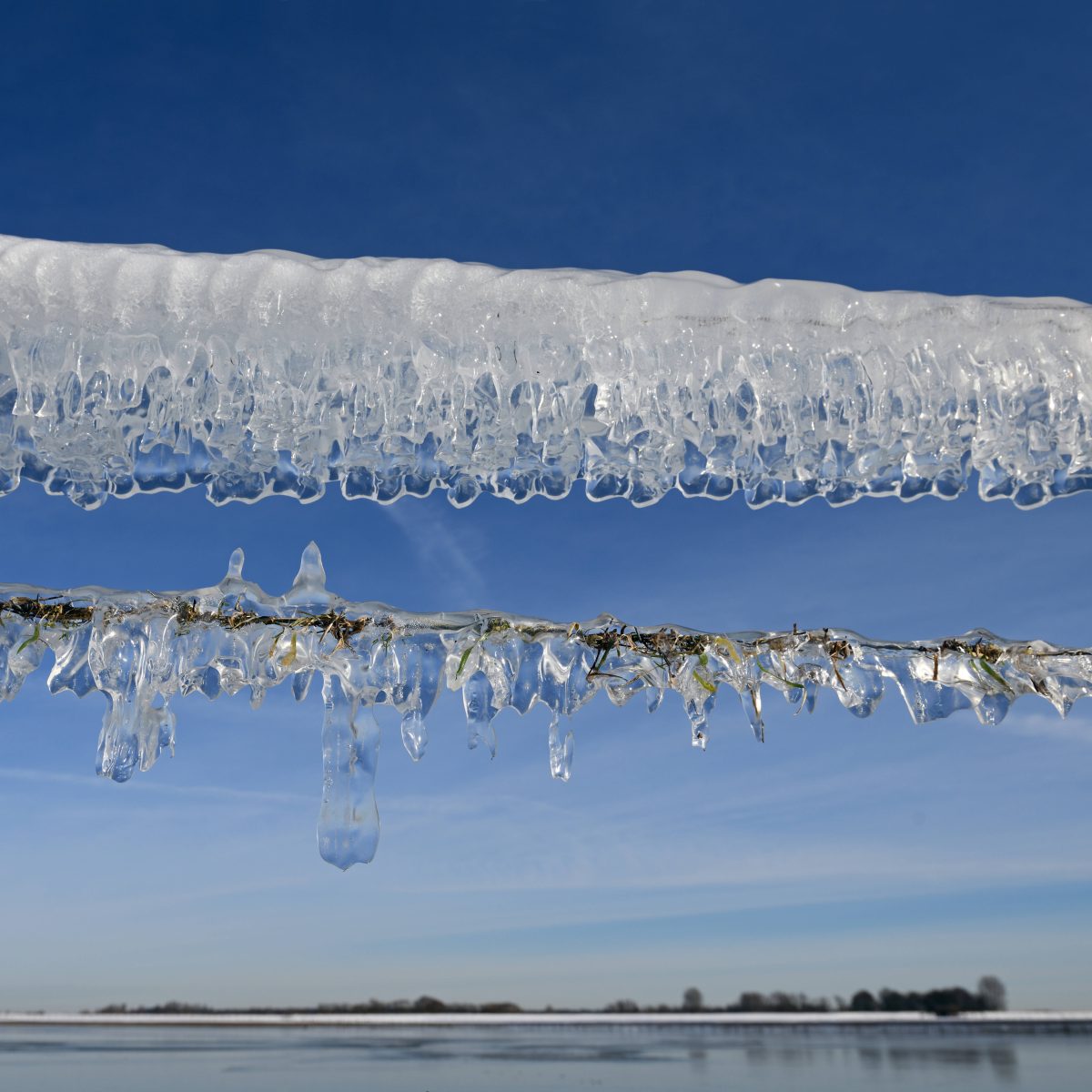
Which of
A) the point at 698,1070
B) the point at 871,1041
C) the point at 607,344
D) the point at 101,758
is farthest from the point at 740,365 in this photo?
the point at 871,1041

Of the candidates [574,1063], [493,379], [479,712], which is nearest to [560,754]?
[479,712]

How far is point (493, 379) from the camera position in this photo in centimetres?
215

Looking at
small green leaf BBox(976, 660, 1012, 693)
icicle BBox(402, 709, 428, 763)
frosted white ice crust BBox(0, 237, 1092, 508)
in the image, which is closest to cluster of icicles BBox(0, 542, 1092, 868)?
icicle BBox(402, 709, 428, 763)

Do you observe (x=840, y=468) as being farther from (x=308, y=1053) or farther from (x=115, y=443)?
(x=308, y=1053)

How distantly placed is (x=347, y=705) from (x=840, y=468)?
1.43 m

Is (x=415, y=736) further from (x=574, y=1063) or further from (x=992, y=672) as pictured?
(x=574, y=1063)

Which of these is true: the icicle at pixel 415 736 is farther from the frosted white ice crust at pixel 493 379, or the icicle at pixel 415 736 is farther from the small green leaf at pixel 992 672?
the small green leaf at pixel 992 672

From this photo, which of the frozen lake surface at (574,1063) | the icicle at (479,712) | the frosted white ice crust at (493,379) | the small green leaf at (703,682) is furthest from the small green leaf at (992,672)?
the frozen lake surface at (574,1063)

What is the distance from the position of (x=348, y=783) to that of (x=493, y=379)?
1070 millimetres

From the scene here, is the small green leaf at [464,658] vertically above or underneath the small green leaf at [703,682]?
above

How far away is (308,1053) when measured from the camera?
1211cm

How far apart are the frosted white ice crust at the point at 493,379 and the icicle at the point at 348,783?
22.7 inches

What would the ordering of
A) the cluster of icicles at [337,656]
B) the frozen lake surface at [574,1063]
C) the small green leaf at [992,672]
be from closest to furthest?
1. the cluster of icicles at [337,656]
2. the small green leaf at [992,672]
3. the frozen lake surface at [574,1063]

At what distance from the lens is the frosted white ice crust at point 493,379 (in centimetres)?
206
